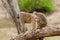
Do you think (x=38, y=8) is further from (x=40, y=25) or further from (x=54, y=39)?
(x=40, y=25)

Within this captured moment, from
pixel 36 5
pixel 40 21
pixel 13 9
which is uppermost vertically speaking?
pixel 13 9

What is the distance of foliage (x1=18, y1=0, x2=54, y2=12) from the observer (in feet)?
35.3

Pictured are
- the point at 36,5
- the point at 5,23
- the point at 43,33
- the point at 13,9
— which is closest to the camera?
the point at 43,33

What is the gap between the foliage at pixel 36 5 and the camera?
1076cm

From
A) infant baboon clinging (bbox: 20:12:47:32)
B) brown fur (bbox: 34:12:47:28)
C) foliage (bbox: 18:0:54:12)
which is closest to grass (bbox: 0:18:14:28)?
foliage (bbox: 18:0:54:12)

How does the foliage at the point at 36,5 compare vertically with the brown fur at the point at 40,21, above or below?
below

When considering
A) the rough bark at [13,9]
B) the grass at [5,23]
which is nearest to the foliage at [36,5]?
the grass at [5,23]

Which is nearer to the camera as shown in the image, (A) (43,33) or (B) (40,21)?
(A) (43,33)

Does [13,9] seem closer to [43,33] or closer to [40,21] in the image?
[40,21]

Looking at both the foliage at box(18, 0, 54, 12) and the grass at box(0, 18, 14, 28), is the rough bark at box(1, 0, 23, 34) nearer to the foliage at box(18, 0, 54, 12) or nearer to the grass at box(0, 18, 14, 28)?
the grass at box(0, 18, 14, 28)

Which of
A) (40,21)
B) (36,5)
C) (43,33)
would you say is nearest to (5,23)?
(36,5)

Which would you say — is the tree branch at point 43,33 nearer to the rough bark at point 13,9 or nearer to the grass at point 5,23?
the rough bark at point 13,9

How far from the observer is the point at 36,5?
428 inches

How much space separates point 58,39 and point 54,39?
27 centimetres
